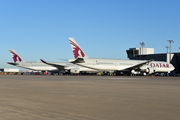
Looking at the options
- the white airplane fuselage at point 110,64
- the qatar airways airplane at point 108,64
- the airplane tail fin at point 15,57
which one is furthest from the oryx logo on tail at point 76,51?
the airplane tail fin at point 15,57

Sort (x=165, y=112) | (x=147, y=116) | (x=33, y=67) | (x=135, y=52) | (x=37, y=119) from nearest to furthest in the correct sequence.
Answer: (x=37, y=119)
(x=147, y=116)
(x=165, y=112)
(x=33, y=67)
(x=135, y=52)

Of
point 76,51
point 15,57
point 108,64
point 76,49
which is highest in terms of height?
point 76,49

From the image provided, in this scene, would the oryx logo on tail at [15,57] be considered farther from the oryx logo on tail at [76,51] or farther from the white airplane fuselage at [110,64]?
the white airplane fuselage at [110,64]

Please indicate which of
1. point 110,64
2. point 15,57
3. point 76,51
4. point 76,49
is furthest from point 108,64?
point 15,57

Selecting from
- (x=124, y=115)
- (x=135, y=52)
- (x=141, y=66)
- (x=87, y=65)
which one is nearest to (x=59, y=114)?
(x=124, y=115)

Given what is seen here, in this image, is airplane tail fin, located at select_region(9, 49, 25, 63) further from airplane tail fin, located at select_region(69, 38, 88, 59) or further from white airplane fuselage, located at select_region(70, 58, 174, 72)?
white airplane fuselage, located at select_region(70, 58, 174, 72)

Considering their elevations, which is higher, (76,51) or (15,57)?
(76,51)

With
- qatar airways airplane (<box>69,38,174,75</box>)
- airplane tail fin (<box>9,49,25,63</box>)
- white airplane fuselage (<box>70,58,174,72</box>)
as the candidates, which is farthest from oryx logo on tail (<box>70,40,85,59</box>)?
airplane tail fin (<box>9,49,25,63</box>)

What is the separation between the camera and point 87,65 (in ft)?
189

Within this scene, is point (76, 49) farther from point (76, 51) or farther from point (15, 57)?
point (15, 57)

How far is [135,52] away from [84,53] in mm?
65985

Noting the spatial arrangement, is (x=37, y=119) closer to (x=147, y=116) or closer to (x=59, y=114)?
(x=59, y=114)

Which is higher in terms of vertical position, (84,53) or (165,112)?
(84,53)

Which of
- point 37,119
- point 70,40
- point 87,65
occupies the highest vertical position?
point 70,40
